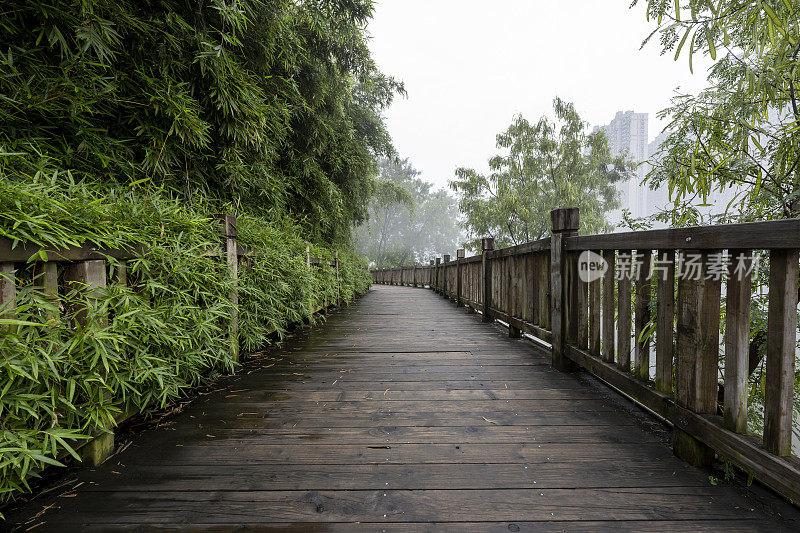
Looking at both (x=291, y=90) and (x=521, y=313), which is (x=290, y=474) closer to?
(x=521, y=313)

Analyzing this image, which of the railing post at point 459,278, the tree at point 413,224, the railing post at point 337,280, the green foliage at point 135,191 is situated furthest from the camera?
the tree at point 413,224

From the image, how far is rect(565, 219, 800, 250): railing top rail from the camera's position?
898 mm

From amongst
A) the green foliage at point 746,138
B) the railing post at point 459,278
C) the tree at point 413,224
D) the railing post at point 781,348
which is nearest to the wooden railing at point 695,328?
the railing post at point 781,348

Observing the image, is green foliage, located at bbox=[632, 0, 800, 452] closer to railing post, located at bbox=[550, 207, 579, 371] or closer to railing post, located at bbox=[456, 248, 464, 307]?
railing post, located at bbox=[550, 207, 579, 371]

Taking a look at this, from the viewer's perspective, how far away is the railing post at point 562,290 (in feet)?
7.19

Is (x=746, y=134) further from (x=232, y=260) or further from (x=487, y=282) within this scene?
(x=232, y=260)

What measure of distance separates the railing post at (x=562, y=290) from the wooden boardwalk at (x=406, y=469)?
0.27 metres

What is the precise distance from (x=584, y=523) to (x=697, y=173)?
84.2 inches

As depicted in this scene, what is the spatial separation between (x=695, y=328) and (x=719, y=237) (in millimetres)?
→ 333

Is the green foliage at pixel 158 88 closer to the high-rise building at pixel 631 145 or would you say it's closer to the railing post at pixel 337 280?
the railing post at pixel 337 280

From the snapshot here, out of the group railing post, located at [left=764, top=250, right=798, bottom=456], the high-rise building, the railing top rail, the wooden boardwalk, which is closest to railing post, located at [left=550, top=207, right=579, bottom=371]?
the wooden boardwalk

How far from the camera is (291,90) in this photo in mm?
3863

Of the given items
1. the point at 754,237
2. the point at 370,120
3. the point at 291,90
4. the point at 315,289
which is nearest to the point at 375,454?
the point at 754,237

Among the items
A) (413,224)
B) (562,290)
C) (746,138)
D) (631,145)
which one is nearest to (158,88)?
(562,290)
